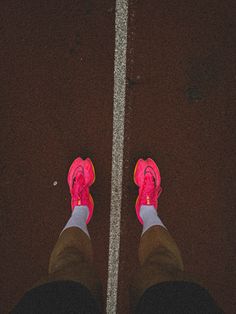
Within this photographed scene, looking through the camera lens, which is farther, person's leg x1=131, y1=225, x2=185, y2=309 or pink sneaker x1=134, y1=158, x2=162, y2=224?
pink sneaker x1=134, y1=158, x2=162, y2=224

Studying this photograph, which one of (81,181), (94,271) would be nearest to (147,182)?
(81,181)

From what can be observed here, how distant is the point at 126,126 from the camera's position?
102 inches

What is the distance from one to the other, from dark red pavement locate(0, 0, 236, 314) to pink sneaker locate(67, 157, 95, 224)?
8 centimetres

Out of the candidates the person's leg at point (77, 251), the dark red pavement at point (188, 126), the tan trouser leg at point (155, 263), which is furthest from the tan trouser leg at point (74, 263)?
the dark red pavement at point (188, 126)

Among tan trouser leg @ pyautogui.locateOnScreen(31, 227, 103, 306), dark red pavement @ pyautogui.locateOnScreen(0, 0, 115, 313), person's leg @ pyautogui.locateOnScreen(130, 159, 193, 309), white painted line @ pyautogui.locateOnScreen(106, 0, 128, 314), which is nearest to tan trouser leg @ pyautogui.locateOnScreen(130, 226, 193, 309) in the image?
person's leg @ pyautogui.locateOnScreen(130, 159, 193, 309)

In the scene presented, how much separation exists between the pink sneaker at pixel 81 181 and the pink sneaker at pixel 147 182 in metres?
0.38

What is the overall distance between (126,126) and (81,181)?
0.59 metres

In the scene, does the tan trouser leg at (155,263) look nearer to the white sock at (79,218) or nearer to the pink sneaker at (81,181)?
the white sock at (79,218)

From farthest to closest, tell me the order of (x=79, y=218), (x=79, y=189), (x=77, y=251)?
(x=79, y=189), (x=79, y=218), (x=77, y=251)

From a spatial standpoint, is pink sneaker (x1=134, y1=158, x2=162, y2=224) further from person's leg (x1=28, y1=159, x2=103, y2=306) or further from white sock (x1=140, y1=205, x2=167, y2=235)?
person's leg (x1=28, y1=159, x2=103, y2=306)

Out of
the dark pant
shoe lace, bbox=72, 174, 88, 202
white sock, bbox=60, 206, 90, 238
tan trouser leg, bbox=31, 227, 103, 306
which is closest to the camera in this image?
the dark pant

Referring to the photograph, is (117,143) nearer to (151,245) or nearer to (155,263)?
A: (151,245)

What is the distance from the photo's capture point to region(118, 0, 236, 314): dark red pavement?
2578 mm

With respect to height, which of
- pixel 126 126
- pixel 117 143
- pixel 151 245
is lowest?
pixel 151 245
